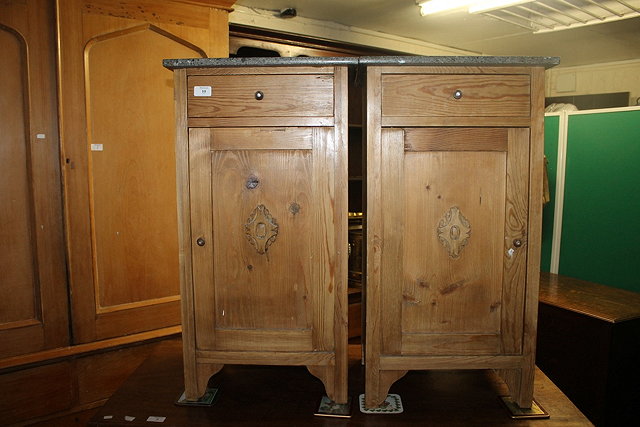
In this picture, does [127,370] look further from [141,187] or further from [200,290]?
[200,290]

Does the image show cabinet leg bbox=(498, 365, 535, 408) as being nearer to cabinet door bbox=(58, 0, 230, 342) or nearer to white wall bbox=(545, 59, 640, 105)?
cabinet door bbox=(58, 0, 230, 342)

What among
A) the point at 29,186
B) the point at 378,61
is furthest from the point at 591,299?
the point at 29,186

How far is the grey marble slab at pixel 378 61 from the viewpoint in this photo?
4.34 ft

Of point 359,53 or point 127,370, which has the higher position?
point 359,53

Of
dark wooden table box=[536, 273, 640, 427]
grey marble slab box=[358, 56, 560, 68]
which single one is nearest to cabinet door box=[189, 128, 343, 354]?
grey marble slab box=[358, 56, 560, 68]

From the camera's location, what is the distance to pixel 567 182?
336 cm

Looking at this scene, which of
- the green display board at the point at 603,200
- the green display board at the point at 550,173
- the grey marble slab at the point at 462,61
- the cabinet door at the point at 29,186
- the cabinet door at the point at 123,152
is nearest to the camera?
the grey marble slab at the point at 462,61

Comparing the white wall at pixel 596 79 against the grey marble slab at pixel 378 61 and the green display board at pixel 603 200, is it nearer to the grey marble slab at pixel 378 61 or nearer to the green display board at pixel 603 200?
the green display board at pixel 603 200

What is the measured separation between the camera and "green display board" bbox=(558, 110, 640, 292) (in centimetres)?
305

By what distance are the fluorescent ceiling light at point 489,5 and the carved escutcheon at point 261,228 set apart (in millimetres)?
2282

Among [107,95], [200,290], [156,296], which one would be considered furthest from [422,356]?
[107,95]

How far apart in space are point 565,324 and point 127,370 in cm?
220

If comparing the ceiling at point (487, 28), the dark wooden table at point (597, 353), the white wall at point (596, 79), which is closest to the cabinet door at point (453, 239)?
the dark wooden table at point (597, 353)

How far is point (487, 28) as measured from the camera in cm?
378
